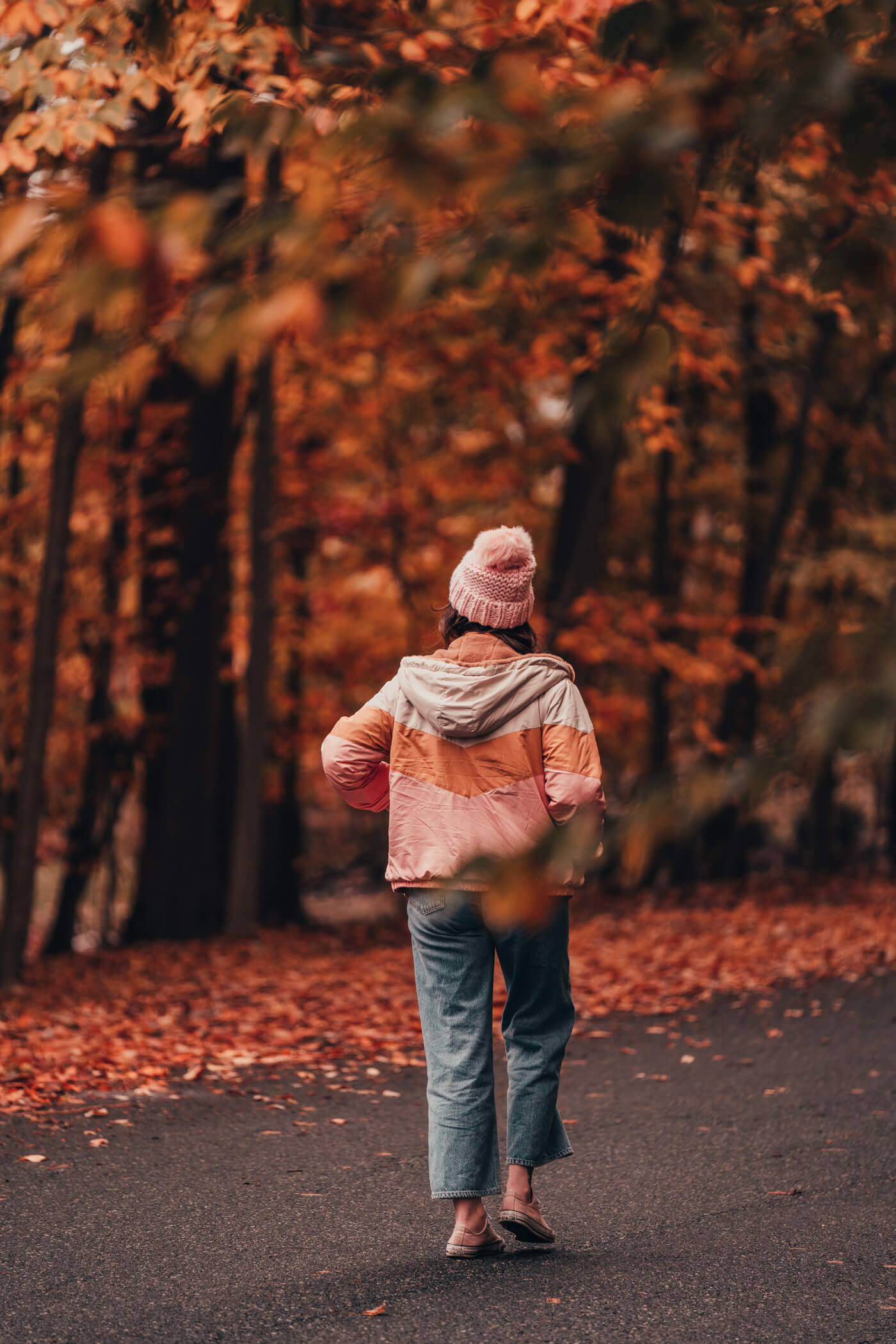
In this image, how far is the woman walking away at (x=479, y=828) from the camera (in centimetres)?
409

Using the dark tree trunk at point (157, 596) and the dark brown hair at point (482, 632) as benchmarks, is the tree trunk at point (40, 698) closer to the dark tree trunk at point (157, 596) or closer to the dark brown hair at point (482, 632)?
the dark tree trunk at point (157, 596)

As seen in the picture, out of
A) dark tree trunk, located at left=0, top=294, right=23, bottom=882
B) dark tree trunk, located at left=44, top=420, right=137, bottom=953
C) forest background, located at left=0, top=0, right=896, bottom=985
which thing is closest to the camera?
forest background, located at left=0, top=0, right=896, bottom=985

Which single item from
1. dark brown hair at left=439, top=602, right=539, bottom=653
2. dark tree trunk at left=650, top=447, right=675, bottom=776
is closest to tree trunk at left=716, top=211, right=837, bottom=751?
dark tree trunk at left=650, top=447, right=675, bottom=776

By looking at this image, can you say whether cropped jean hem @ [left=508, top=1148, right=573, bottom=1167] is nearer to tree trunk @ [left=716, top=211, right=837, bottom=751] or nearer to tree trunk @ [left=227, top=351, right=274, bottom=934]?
tree trunk @ [left=227, top=351, right=274, bottom=934]

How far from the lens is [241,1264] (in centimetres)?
408

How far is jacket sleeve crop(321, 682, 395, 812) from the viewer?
422 centimetres

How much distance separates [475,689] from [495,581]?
1.20 feet

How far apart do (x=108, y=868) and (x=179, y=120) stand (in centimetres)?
1240

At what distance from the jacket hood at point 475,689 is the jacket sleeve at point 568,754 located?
0.21 ft

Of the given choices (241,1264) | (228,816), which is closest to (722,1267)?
(241,1264)

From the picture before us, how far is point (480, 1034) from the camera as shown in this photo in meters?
4.16

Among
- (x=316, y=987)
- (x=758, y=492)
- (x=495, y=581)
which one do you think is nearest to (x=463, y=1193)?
(x=495, y=581)

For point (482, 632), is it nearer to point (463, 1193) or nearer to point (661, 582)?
point (463, 1193)

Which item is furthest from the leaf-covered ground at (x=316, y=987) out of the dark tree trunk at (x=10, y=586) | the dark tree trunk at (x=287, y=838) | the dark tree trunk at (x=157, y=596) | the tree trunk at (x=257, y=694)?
the dark tree trunk at (x=287, y=838)
